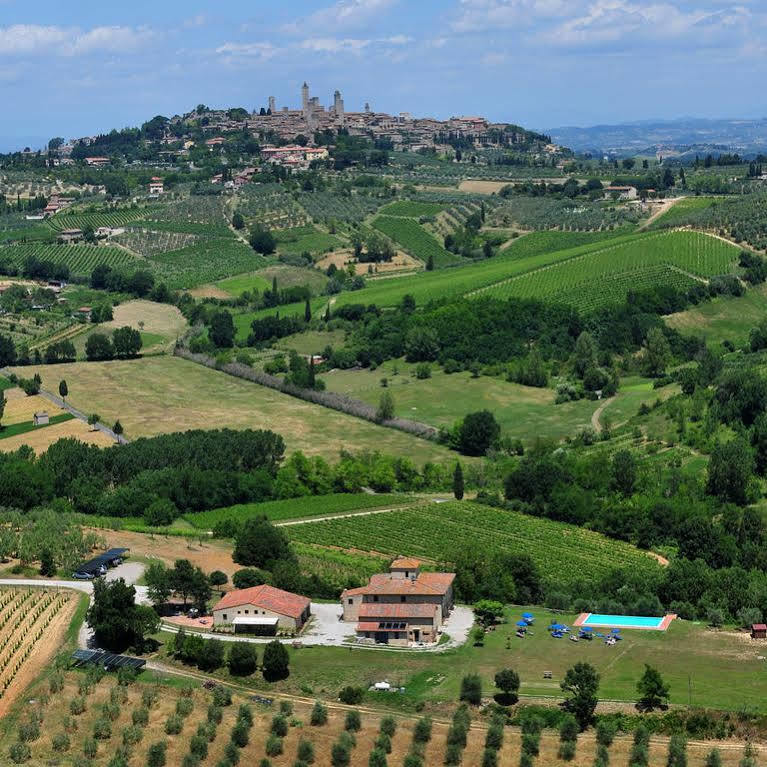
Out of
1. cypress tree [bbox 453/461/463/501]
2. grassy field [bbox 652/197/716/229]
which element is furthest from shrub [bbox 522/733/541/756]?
grassy field [bbox 652/197/716/229]

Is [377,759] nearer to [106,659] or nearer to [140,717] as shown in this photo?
[140,717]

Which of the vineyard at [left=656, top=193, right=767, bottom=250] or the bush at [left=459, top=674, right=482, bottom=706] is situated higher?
the vineyard at [left=656, top=193, right=767, bottom=250]

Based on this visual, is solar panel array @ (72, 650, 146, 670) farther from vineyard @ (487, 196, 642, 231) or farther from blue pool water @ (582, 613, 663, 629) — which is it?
vineyard @ (487, 196, 642, 231)

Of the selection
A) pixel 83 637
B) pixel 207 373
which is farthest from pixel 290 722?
pixel 207 373

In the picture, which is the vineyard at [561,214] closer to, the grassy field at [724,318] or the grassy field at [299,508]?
the grassy field at [724,318]

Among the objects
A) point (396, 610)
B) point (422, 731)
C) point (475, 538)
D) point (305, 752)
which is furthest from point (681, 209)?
point (305, 752)

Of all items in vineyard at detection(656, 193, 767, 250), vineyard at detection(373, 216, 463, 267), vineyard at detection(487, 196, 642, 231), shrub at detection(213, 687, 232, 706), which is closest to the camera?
shrub at detection(213, 687, 232, 706)
